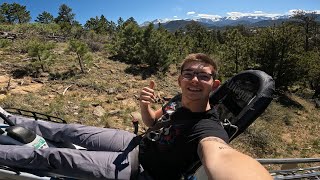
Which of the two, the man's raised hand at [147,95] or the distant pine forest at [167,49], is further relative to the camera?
the distant pine forest at [167,49]

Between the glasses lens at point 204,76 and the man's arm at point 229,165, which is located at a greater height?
the glasses lens at point 204,76

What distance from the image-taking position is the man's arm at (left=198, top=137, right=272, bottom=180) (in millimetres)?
1413

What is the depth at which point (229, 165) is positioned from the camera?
157 cm

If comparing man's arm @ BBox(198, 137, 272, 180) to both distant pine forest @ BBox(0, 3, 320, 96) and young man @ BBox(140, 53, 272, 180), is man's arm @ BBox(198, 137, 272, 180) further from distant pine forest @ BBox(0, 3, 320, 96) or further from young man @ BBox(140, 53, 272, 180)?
distant pine forest @ BBox(0, 3, 320, 96)

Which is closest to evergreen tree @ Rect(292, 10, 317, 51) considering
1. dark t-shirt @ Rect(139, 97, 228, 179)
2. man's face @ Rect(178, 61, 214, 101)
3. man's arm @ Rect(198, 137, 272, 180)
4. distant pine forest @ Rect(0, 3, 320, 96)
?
distant pine forest @ Rect(0, 3, 320, 96)

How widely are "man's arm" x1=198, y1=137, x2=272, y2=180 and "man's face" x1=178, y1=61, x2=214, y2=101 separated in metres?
0.73

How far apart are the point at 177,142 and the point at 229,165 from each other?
1.00 metres

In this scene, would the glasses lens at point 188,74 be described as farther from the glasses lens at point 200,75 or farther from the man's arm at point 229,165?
the man's arm at point 229,165

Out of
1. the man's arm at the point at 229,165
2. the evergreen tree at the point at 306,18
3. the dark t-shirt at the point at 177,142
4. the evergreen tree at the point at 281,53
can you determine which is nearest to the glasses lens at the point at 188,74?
the dark t-shirt at the point at 177,142

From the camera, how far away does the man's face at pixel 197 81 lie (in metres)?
2.75

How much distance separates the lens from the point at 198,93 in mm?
2752

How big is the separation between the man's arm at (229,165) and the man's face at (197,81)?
73 centimetres

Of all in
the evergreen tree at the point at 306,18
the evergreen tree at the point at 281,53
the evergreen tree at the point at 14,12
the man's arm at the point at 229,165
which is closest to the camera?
the man's arm at the point at 229,165

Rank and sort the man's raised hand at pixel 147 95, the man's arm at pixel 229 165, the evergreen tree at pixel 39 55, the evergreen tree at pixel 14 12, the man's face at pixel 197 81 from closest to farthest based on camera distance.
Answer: the man's arm at pixel 229 165 → the man's face at pixel 197 81 → the man's raised hand at pixel 147 95 → the evergreen tree at pixel 39 55 → the evergreen tree at pixel 14 12
